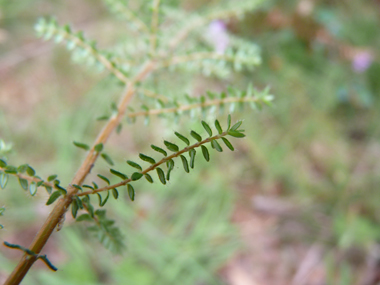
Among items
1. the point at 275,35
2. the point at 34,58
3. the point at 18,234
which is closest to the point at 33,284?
the point at 18,234

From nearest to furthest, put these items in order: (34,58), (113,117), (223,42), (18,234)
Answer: (113,117), (223,42), (18,234), (34,58)

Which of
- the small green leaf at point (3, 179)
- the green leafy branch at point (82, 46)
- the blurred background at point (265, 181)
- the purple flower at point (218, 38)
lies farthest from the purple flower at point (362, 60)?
the small green leaf at point (3, 179)

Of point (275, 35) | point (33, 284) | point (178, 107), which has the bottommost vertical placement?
point (33, 284)

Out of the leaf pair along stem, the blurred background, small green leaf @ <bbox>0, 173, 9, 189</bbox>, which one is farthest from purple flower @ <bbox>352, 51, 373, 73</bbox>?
small green leaf @ <bbox>0, 173, 9, 189</bbox>

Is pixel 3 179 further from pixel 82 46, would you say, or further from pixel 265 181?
pixel 265 181

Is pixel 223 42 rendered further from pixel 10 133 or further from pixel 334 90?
pixel 10 133

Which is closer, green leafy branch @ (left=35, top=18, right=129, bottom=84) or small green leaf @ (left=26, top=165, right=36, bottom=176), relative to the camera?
small green leaf @ (left=26, top=165, right=36, bottom=176)

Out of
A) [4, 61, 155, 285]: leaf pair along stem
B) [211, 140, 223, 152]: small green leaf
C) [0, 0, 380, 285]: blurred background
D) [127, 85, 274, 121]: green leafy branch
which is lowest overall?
[4, 61, 155, 285]: leaf pair along stem

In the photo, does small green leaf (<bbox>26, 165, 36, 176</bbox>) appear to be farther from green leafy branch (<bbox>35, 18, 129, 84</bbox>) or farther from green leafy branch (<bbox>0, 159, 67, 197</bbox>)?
green leafy branch (<bbox>35, 18, 129, 84</bbox>)
